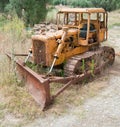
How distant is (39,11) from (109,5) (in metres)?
9.99

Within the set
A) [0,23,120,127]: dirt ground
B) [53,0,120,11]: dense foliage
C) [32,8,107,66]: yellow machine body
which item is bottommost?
[0,23,120,127]: dirt ground

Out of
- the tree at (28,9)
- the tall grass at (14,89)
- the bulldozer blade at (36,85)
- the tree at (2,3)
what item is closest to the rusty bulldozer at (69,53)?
the bulldozer blade at (36,85)

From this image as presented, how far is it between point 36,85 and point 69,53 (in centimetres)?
151

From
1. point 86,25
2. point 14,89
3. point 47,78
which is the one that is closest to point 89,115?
point 47,78

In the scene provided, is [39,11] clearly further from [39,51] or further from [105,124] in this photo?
[105,124]

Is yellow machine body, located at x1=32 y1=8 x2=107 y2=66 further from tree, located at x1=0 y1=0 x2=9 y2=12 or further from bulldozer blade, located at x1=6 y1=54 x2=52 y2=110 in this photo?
tree, located at x1=0 y1=0 x2=9 y2=12

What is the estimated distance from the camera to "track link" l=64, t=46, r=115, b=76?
6945mm

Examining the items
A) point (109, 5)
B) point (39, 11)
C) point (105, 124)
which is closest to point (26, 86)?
point (105, 124)

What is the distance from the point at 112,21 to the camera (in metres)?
17.0

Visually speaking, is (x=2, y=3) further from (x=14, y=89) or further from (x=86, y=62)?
(x=14, y=89)

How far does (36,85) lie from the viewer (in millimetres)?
6164

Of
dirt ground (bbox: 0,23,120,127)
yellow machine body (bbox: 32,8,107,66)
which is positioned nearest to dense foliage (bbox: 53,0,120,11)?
yellow machine body (bbox: 32,8,107,66)

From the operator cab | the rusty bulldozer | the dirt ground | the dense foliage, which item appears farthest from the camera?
the dense foliage

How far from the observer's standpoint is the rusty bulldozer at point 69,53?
21.3 ft
